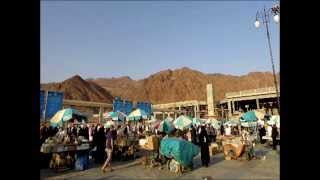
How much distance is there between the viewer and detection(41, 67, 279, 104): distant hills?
438 feet

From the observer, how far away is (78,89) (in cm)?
13075

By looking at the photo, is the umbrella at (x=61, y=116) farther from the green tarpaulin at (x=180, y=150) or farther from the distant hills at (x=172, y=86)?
the distant hills at (x=172, y=86)

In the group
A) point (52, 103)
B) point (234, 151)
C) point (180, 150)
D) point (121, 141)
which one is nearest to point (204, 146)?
point (180, 150)

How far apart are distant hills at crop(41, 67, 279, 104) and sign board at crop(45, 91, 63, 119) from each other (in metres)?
112

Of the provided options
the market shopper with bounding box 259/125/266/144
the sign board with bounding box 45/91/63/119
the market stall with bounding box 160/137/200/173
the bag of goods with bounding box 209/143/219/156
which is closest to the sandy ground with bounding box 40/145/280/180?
the market stall with bounding box 160/137/200/173

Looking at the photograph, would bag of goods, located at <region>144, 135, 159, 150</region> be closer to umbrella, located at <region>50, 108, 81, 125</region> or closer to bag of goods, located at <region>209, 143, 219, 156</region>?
bag of goods, located at <region>209, 143, 219, 156</region>

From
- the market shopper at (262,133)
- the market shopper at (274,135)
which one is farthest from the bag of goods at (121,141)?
the market shopper at (262,133)

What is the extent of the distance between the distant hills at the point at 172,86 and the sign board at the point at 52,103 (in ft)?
367

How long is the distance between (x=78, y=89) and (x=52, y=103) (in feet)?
385

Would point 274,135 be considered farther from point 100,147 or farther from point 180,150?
point 100,147

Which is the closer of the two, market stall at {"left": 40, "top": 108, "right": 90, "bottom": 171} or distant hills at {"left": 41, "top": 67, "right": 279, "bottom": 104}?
market stall at {"left": 40, "top": 108, "right": 90, "bottom": 171}
